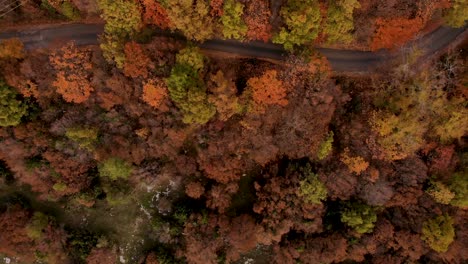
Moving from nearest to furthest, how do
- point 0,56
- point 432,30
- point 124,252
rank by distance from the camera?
point 0,56, point 432,30, point 124,252

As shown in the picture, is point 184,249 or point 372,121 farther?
point 184,249

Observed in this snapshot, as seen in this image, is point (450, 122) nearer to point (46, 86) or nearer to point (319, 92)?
point (319, 92)

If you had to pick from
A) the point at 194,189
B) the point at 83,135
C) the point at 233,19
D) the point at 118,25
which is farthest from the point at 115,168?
the point at 233,19

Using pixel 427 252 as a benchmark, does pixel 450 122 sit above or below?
above

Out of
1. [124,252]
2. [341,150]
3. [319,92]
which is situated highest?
[319,92]

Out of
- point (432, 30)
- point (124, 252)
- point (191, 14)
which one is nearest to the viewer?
point (191, 14)

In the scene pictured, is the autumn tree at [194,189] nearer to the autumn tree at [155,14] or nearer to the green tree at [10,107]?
the autumn tree at [155,14]

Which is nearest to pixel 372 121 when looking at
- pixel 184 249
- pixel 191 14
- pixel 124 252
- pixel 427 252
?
pixel 427 252

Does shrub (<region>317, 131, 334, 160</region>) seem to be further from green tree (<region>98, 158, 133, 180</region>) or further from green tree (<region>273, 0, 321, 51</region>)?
green tree (<region>98, 158, 133, 180</region>)

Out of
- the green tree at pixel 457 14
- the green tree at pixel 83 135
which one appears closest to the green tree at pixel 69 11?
the green tree at pixel 83 135
